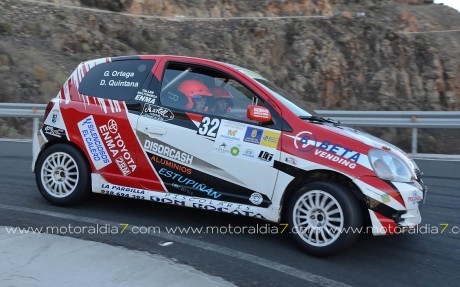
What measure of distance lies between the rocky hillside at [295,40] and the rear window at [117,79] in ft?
46.6

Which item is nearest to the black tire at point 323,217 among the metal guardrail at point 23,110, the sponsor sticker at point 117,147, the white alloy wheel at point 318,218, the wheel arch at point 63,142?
the white alloy wheel at point 318,218

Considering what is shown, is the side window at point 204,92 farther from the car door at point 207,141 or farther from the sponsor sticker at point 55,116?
the sponsor sticker at point 55,116

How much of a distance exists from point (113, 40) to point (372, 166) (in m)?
18.7

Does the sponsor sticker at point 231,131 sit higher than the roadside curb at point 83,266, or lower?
higher

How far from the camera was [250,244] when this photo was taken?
5.24m

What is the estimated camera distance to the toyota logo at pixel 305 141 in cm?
498

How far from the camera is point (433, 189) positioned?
25.1 ft

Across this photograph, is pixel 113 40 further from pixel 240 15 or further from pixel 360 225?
pixel 360 225

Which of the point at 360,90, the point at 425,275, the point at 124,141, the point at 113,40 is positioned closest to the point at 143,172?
the point at 124,141

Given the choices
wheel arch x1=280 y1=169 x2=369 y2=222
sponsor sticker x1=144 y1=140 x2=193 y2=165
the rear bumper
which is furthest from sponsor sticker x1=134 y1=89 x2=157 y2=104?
wheel arch x1=280 y1=169 x2=369 y2=222

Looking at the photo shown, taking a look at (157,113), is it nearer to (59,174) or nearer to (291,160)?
(59,174)

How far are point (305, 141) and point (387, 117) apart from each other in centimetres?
775

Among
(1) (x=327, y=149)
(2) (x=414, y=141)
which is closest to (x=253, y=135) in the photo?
(1) (x=327, y=149)

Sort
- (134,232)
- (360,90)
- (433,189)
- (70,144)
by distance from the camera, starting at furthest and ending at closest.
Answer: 1. (360,90)
2. (433,189)
3. (70,144)
4. (134,232)
